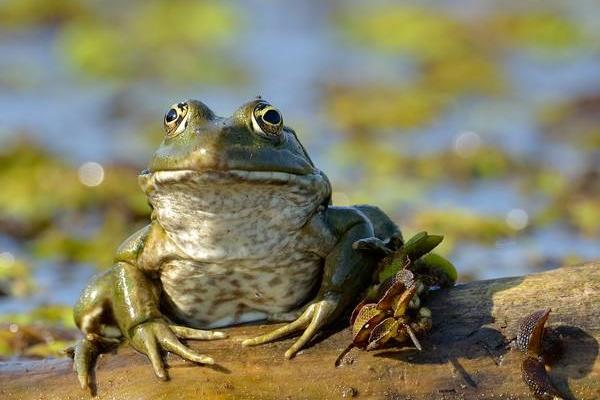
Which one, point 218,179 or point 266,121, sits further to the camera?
point 266,121

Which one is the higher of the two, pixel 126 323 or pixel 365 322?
pixel 365 322

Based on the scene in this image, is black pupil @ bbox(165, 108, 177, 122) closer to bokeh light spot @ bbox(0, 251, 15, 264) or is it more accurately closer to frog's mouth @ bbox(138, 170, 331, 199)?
frog's mouth @ bbox(138, 170, 331, 199)

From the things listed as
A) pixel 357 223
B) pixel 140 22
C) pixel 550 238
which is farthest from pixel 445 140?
pixel 140 22

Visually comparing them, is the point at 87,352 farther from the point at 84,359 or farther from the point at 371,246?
the point at 371,246

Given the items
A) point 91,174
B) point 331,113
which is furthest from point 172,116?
point 331,113

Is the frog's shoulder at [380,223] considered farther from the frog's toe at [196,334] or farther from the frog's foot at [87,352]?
the frog's foot at [87,352]

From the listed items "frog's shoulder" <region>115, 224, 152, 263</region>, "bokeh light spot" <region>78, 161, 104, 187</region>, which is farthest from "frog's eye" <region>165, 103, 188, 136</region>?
"bokeh light spot" <region>78, 161, 104, 187</region>
